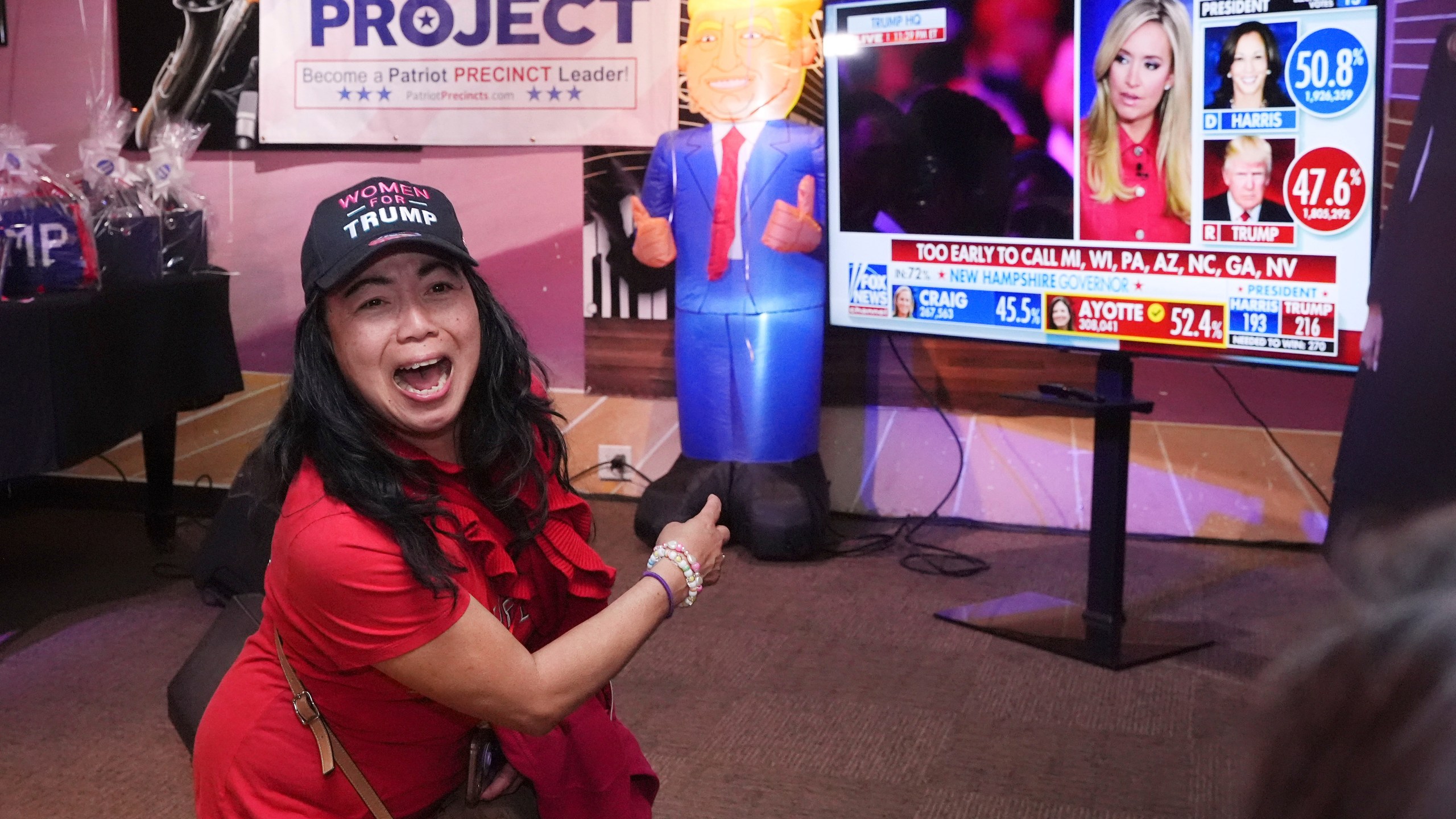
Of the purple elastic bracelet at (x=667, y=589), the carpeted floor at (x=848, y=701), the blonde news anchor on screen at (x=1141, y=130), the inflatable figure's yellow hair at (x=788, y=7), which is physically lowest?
the carpeted floor at (x=848, y=701)

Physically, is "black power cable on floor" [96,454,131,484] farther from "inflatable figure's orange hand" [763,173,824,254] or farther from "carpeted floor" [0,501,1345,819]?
"inflatable figure's orange hand" [763,173,824,254]

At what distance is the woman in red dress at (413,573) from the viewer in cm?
140

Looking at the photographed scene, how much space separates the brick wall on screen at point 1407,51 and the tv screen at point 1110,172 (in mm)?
1094

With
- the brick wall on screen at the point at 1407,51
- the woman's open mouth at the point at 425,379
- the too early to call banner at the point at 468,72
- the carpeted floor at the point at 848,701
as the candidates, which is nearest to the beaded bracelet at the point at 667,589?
the woman's open mouth at the point at 425,379

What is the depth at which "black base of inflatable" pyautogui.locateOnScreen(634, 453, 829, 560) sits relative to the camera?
390 cm

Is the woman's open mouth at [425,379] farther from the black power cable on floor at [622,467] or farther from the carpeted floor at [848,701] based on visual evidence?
the black power cable on floor at [622,467]

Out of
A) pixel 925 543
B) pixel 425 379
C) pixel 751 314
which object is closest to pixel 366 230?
pixel 425 379

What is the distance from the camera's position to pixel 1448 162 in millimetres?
2590

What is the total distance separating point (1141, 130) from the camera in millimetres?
2934

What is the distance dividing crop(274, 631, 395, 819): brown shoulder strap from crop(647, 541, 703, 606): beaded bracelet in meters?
0.40

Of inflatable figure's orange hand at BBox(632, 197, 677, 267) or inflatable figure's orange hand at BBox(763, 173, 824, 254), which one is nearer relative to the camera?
inflatable figure's orange hand at BBox(763, 173, 824, 254)

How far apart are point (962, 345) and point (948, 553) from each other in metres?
0.69

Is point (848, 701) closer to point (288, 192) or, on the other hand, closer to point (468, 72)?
point (468, 72)

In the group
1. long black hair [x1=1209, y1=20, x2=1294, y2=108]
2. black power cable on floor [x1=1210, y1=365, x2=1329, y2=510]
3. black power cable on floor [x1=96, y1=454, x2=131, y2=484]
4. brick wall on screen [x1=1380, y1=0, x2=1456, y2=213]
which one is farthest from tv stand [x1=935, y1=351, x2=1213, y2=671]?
black power cable on floor [x1=96, y1=454, x2=131, y2=484]
